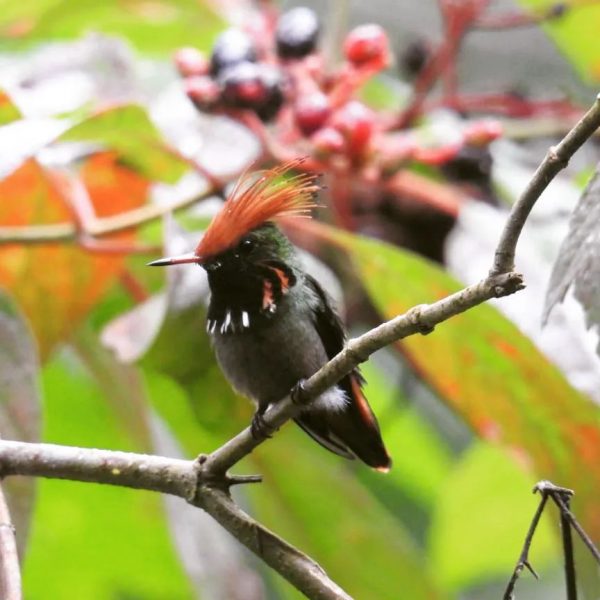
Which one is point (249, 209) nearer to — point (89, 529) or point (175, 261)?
point (175, 261)

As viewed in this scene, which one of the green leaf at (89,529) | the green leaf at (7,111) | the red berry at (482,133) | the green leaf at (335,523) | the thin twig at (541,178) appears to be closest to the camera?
the thin twig at (541,178)

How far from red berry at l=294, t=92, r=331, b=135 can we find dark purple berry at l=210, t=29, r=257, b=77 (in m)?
0.13

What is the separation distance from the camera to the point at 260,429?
1158mm

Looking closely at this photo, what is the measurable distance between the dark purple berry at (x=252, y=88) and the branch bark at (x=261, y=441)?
673 millimetres

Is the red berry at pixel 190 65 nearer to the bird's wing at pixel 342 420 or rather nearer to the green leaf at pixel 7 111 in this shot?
the green leaf at pixel 7 111

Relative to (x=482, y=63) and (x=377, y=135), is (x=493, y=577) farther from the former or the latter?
(x=377, y=135)

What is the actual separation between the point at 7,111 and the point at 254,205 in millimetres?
642

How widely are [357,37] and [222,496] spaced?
105cm

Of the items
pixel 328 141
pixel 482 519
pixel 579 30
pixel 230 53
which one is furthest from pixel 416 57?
pixel 482 519

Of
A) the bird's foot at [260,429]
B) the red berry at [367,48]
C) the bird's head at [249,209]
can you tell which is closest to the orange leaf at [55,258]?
the red berry at [367,48]

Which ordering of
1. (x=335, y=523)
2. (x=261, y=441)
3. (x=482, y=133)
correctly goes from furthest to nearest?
(x=335, y=523)
(x=482, y=133)
(x=261, y=441)

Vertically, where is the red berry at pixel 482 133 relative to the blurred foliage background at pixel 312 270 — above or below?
above

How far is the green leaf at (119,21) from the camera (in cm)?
255

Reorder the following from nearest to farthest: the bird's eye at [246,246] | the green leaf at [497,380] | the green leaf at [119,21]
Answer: the bird's eye at [246,246] → the green leaf at [497,380] → the green leaf at [119,21]
